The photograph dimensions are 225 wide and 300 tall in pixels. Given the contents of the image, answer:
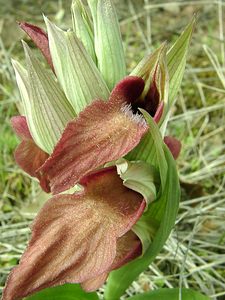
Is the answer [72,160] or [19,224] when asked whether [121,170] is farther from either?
[19,224]

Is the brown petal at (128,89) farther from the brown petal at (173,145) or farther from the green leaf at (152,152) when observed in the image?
the brown petal at (173,145)

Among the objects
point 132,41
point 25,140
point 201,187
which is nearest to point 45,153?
point 25,140

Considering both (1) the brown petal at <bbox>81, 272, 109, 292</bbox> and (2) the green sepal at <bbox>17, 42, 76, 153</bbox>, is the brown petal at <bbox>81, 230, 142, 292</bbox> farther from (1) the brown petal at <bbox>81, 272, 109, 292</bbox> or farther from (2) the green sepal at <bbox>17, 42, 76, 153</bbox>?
(2) the green sepal at <bbox>17, 42, 76, 153</bbox>

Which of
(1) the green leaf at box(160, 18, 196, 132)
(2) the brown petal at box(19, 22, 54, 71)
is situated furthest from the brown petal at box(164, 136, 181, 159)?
(2) the brown petal at box(19, 22, 54, 71)

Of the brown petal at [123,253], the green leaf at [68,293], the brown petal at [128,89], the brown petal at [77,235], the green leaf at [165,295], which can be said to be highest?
the brown petal at [128,89]

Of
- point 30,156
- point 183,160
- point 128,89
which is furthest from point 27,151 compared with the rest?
point 183,160

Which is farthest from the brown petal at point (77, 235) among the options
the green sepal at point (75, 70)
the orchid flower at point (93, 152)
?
the green sepal at point (75, 70)
